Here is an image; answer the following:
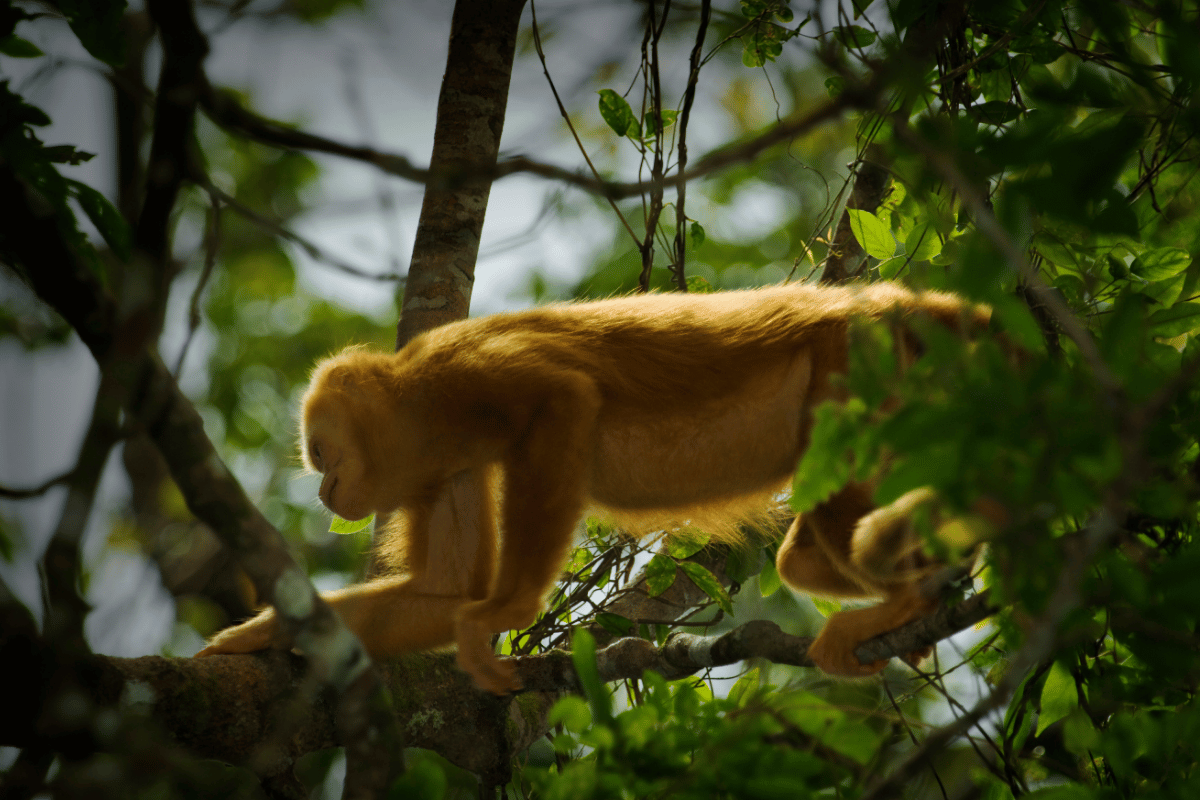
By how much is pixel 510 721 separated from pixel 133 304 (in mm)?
1860

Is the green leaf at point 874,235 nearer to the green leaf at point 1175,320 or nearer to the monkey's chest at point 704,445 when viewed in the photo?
the monkey's chest at point 704,445

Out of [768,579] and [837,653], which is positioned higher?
[837,653]

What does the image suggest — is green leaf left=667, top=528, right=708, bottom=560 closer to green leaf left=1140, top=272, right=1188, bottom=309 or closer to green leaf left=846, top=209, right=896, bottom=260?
green leaf left=846, top=209, right=896, bottom=260

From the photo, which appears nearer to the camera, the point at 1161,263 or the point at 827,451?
the point at 827,451

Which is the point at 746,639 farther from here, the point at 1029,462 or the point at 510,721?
the point at 1029,462

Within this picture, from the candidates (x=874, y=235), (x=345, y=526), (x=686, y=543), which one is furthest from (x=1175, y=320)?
(x=345, y=526)

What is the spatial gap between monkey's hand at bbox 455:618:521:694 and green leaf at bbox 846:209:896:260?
171cm

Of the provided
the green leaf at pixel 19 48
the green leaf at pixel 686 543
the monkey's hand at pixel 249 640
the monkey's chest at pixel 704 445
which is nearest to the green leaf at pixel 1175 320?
the monkey's chest at pixel 704 445

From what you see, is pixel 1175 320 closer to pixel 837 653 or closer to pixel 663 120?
pixel 837 653

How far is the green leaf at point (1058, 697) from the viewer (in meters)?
2.16

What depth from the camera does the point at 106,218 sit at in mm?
1790

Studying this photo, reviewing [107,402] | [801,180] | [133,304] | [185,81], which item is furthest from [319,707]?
[801,180]

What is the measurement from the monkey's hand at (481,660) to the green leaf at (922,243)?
1.76 metres

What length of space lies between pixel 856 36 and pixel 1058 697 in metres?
2.20
